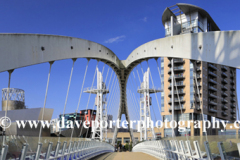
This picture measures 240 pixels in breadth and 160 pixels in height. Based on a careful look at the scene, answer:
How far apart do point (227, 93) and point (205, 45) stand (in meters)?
76.4

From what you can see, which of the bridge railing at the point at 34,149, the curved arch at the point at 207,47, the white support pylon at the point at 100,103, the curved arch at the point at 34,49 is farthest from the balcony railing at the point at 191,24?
the bridge railing at the point at 34,149

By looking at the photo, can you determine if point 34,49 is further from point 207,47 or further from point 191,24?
point 191,24

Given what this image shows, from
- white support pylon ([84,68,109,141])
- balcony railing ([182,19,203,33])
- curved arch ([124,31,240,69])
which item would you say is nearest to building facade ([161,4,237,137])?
balcony railing ([182,19,203,33])

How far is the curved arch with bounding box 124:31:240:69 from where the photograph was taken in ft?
39.7

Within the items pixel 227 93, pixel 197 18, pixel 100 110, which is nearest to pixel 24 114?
pixel 100 110

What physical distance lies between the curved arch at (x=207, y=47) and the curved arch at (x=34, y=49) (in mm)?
5128

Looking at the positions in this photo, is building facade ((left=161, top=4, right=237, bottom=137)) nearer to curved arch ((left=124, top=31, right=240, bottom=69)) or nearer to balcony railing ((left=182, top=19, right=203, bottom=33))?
balcony railing ((left=182, top=19, right=203, bottom=33))

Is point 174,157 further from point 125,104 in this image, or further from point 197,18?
point 197,18

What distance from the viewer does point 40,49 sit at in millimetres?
13523

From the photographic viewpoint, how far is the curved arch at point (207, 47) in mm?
12109

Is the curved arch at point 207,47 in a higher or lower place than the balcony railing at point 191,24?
lower

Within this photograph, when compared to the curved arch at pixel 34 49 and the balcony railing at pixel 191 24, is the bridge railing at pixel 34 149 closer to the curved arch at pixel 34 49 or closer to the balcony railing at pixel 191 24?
the curved arch at pixel 34 49

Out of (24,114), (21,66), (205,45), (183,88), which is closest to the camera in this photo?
(21,66)

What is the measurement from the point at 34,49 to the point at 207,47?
7.89 m
